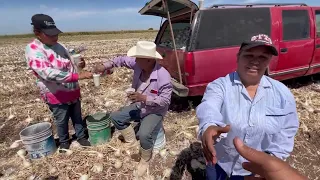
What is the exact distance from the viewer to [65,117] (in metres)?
3.74

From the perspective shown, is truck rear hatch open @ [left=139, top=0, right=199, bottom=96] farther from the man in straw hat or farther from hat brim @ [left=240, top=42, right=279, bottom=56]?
hat brim @ [left=240, top=42, right=279, bottom=56]

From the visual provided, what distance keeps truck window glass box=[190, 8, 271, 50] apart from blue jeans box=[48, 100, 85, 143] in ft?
7.97

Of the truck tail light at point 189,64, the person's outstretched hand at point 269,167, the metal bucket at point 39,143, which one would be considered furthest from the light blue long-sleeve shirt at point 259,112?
the metal bucket at point 39,143

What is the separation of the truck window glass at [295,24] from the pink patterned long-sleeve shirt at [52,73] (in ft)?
15.2

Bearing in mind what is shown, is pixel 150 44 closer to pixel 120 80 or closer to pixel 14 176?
pixel 14 176

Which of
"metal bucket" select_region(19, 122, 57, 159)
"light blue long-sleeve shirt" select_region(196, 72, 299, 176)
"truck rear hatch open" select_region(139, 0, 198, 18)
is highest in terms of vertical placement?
"truck rear hatch open" select_region(139, 0, 198, 18)

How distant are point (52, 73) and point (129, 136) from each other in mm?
1595

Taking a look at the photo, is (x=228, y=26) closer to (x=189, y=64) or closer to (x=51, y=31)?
(x=189, y=64)

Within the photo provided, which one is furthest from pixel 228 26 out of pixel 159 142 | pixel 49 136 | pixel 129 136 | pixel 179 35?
pixel 49 136

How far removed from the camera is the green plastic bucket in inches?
153

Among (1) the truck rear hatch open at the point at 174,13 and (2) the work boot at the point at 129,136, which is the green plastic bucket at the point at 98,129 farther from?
(1) the truck rear hatch open at the point at 174,13

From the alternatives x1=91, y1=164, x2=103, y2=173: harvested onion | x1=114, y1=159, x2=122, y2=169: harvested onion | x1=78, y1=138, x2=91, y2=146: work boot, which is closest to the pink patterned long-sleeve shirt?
x1=78, y1=138, x2=91, y2=146: work boot

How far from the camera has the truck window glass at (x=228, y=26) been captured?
14.8 ft

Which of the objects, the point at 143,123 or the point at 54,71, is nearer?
the point at 54,71
